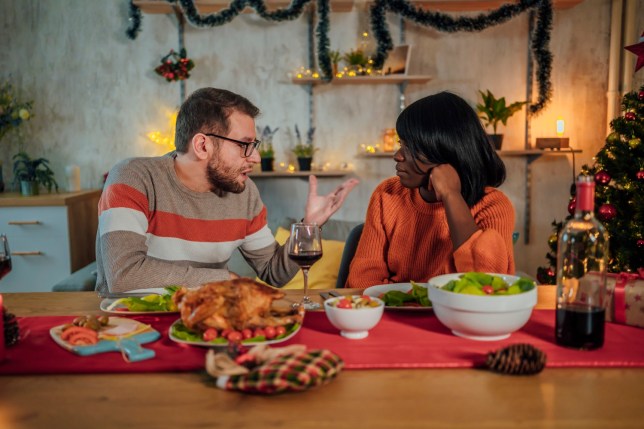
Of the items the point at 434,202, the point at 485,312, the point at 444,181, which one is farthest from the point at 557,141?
the point at 485,312

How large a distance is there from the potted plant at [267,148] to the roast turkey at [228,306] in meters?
2.96

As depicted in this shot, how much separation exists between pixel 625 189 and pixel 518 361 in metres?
2.15

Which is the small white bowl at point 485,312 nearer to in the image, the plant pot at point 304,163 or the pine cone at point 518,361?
the pine cone at point 518,361

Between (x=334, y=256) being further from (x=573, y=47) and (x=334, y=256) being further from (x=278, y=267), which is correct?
(x=573, y=47)

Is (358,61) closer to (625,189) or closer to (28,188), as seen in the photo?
(625,189)

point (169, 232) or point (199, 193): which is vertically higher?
point (199, 193)

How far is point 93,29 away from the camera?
4172 millimetres

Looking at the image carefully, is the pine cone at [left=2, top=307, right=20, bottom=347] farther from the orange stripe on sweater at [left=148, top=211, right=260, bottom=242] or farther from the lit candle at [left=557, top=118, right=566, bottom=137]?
the lit candle at [left=557, top=118, right=566, bottom=137]

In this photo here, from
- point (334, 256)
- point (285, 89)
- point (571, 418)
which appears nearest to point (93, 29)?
point (285, 89)

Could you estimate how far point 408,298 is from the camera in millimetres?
1399

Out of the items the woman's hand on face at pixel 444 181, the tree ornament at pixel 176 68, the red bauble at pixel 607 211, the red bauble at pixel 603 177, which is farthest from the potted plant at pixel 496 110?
the woman's hand on face at pixel 444 181

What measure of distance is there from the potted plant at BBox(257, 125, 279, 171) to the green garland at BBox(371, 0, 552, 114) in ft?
2.98

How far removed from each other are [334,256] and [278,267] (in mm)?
1093

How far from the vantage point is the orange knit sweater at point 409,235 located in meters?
1.82
